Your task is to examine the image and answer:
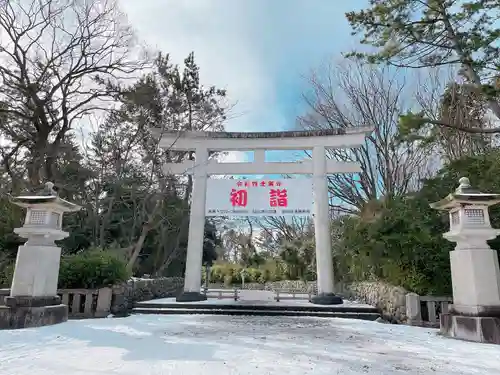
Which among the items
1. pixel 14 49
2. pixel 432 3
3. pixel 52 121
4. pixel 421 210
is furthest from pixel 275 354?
pixel 14 49

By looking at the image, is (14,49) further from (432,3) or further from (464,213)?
(464,213)

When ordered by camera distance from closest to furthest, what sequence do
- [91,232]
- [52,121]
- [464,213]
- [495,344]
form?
[495,344] < [464,213] < [52,121] < [91,232]

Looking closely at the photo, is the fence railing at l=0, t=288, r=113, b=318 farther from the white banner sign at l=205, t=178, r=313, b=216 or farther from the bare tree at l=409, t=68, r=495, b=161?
the bare tree at l=409, t=68, r=495, b=161

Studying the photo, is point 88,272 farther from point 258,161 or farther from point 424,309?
point 424,309

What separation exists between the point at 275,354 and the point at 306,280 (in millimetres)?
14394

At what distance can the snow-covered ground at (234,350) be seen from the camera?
11.0 feet

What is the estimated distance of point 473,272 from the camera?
513 cm

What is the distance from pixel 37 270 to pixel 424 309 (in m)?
7.10

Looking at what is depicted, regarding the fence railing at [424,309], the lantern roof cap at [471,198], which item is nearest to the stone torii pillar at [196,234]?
the fence railing at [424,309]

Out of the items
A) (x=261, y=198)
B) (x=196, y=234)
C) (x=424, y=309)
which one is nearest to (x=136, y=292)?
(x=196, y=234)

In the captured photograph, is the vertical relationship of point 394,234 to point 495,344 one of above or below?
above

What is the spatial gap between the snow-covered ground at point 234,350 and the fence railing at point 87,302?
101cm

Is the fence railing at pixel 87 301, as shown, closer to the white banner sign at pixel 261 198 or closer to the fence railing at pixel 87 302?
the fence railing at pixel 87 302

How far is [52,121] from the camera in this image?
31.4 ft
